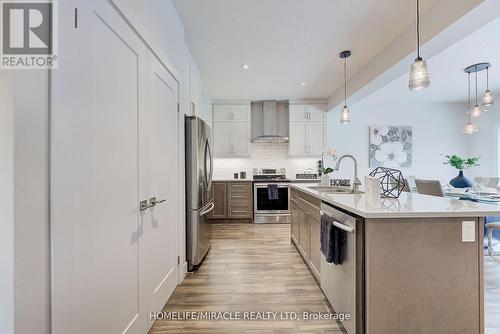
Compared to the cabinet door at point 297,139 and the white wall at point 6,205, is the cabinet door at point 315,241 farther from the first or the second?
the cabinet door at point 297,139

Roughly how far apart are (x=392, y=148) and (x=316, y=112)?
210 centimetres

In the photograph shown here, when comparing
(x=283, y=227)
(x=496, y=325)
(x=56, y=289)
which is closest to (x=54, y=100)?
(x=56, y=289)

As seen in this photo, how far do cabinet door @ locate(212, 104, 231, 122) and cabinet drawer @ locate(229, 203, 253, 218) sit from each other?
197 cm

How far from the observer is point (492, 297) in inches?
81.1

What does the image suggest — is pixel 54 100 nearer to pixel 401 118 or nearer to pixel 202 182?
pixel 202 182

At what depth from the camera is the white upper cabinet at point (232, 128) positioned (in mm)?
5258

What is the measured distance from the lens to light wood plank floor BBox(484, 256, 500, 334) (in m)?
1.72

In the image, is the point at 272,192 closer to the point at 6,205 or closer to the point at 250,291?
the point at 250,291

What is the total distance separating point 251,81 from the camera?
4.19 meters

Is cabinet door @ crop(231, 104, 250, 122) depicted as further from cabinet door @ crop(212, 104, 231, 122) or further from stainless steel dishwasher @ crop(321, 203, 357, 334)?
stainless steel dishwasher @ crop(321, 203, 357, 334)

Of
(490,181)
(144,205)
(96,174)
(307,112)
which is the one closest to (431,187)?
(490,181)

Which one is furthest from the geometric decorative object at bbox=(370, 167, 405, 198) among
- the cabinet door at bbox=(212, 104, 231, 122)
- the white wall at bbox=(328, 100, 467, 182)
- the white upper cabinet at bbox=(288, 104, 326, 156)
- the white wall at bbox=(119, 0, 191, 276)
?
the cabinet door at bbox=(212, 104, 231, 122)

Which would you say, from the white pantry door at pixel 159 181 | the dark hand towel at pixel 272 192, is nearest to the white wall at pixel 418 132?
the dark hand towel at pixel 272 192

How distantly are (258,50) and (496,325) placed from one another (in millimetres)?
3504
